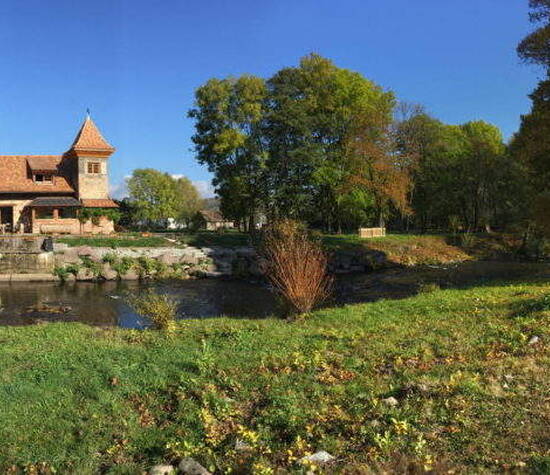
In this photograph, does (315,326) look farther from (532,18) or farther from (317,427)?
(532,18)

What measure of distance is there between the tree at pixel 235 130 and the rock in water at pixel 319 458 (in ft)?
117

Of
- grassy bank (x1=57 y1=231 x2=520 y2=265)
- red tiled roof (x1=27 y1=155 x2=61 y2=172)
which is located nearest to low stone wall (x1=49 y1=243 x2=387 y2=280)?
grassy bank (x1=57 y1=231 x2=520 y2=265)

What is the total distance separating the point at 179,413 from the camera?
22.1ft

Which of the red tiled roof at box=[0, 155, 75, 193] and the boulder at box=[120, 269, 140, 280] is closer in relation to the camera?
the boulder at box=[120, 269, 140, 280]

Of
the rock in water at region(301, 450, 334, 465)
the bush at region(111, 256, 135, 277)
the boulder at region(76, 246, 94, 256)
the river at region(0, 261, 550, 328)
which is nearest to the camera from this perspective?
the rock in water at region(301, 450, 334, 465)

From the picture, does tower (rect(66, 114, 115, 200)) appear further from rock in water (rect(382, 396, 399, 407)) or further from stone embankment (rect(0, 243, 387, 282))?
rock in water (rect(382, 396, 399, 407))

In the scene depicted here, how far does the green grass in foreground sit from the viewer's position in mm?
5570

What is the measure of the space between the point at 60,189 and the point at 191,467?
44311 mm

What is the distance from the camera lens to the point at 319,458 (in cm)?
537

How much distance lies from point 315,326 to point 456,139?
4872cm

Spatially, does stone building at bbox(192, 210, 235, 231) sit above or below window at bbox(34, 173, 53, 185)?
below

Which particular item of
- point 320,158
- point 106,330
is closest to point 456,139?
point 320,158

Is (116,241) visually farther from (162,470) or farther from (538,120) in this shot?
(162,470)

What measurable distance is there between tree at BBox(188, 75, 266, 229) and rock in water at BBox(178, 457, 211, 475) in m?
35.7
